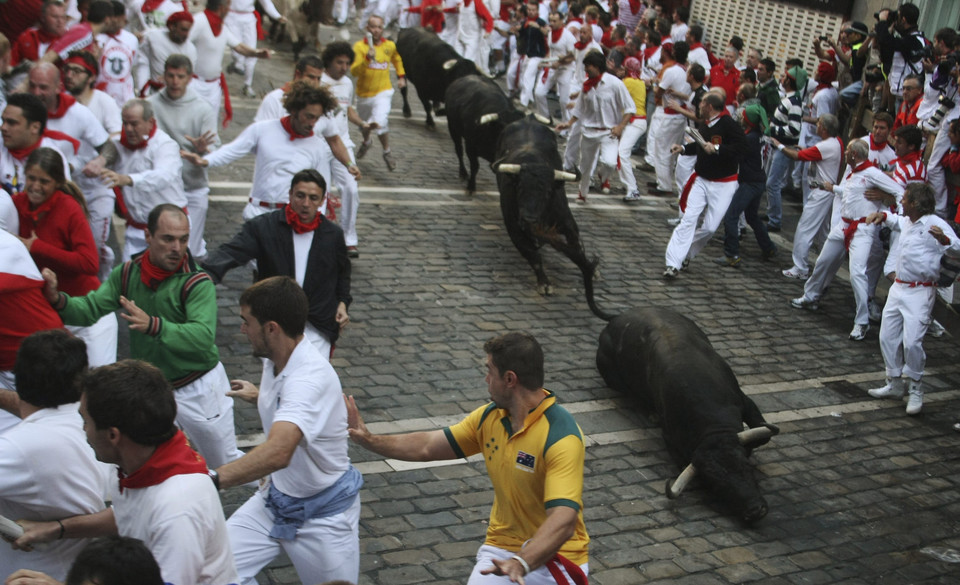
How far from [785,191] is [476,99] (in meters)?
6.13

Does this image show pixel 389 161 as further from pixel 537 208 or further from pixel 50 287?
pixel 50 287

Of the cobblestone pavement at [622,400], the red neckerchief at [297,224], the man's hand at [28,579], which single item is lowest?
the cobblestone pavement at [622,400]

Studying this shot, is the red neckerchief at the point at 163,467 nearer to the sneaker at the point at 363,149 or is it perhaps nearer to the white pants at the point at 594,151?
the sneaker at the point at 363,149

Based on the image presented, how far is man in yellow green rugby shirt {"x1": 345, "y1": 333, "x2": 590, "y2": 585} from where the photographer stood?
404cm

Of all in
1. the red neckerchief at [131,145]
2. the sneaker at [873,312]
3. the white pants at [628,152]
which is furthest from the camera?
the white pants at [628,152]

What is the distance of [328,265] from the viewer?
6656 mm

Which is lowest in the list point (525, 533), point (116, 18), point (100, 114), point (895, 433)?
point (895, 433)

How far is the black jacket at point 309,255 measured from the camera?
6.58 metres

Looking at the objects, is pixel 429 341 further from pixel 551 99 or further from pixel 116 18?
pixel 551 99

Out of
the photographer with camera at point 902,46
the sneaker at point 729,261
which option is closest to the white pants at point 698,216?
the sneaker at point 729,261

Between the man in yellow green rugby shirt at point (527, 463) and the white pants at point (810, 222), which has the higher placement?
the man in yellow green rugby shirt at point (527, 463)

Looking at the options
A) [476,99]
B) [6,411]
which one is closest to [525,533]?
[6,411]

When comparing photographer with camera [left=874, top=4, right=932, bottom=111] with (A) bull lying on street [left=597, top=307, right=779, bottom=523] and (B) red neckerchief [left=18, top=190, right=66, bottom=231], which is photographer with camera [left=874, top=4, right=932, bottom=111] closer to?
(A) bull lying on street [left=597, top=307, right=779, bottom=523]

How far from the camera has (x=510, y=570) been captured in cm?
374
